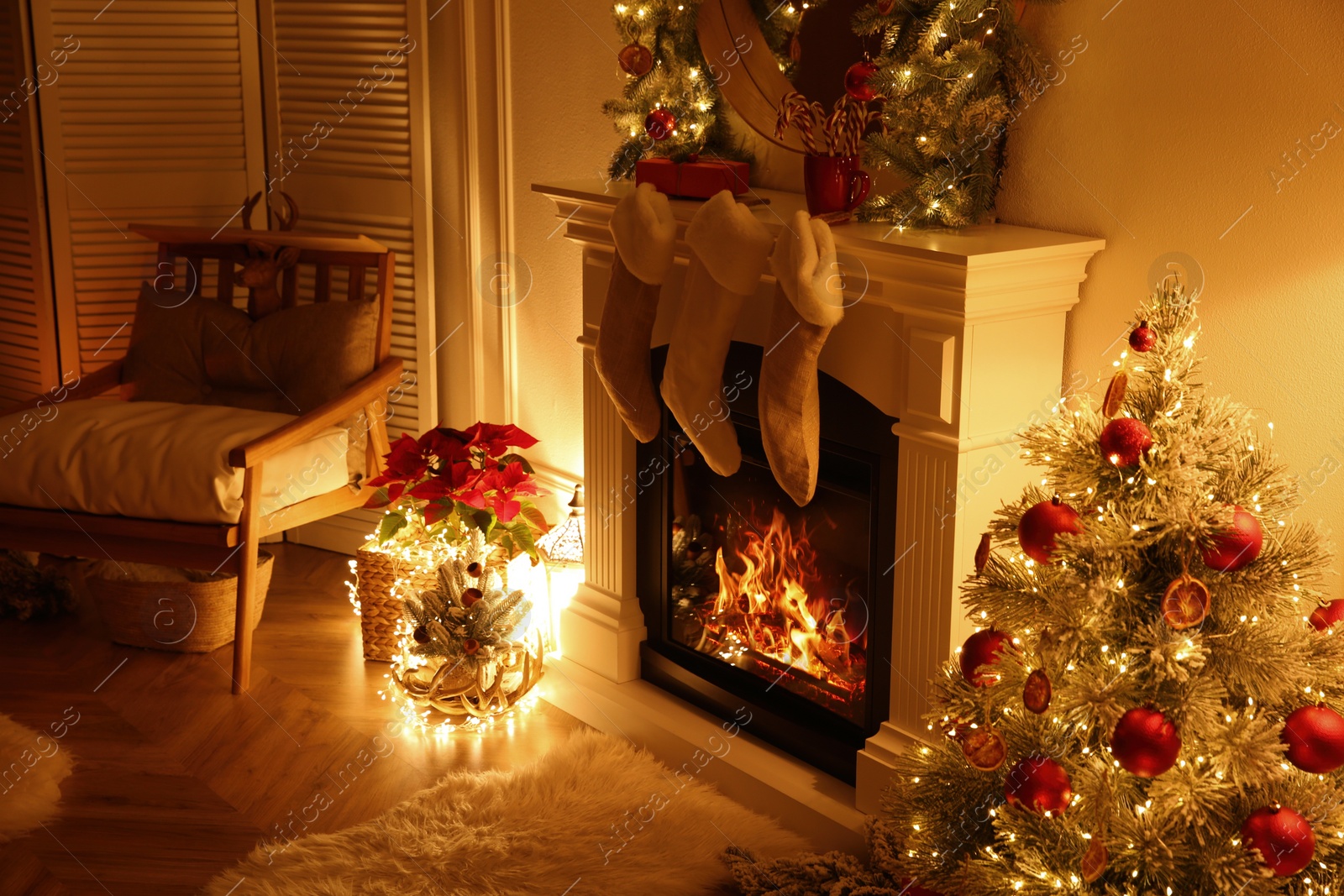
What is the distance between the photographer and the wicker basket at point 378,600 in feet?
10.6

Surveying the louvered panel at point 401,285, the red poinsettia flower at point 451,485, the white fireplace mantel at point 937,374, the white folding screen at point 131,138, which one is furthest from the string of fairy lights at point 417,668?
the white folding screen at point 131,138

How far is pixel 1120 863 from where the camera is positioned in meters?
1.69

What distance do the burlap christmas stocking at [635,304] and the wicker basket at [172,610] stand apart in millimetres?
1182

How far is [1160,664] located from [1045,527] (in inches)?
8.6

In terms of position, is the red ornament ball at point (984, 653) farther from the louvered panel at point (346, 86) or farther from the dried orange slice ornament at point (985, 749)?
the louvered panel at point (346, 86)

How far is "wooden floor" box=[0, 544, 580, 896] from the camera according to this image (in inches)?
97.2

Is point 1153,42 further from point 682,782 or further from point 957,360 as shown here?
point 682,782

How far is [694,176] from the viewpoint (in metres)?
2.61

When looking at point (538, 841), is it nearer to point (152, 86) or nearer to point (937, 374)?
point (937, 374)

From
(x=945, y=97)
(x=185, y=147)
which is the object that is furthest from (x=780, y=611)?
(x=185, y=147)

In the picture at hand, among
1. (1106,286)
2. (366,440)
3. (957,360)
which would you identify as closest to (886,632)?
(957,360)

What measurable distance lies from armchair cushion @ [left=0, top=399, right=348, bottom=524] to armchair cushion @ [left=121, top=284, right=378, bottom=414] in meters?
0.22

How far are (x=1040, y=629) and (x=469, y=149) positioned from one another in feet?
7.40

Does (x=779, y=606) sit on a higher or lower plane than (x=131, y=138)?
lower
